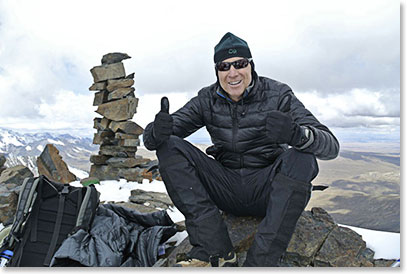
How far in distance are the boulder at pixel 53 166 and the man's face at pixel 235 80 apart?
703 centimetres

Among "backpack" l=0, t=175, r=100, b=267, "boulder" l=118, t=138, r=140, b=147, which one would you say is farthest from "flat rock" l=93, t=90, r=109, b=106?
"backpack" l=0, t=175, r=100, b=267

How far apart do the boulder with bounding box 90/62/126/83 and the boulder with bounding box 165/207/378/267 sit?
7.24 metres

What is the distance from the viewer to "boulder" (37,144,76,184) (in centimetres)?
847

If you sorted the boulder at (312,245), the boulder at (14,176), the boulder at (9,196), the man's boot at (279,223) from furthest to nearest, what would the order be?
the boulder at (14,176) < the boulder at (9,196) < the boulder at (312,245) < the man's boot at (279,223)

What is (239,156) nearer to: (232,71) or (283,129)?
(283,129)

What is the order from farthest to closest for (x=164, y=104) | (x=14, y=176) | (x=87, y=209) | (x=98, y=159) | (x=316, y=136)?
(x=98, y=159)
(x=14, y=176)
(x=87, y=209)
(x=164, y=104)
(x=316, y=136)

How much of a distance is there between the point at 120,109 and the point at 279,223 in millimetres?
7719

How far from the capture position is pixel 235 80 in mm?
2904

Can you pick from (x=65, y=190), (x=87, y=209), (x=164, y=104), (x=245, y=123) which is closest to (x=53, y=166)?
(x=65, y=190)

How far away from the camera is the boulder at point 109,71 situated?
9172mm

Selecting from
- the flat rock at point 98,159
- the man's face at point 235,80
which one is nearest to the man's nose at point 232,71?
the man's face at point 235,80

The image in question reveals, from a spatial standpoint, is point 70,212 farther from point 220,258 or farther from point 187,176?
point 220,258

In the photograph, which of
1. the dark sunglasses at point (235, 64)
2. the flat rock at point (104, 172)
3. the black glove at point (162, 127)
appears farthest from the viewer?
the flat rock at point (104, 172)

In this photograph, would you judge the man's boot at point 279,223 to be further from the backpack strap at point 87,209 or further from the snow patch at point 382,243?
the backpack strap at point 87,209
